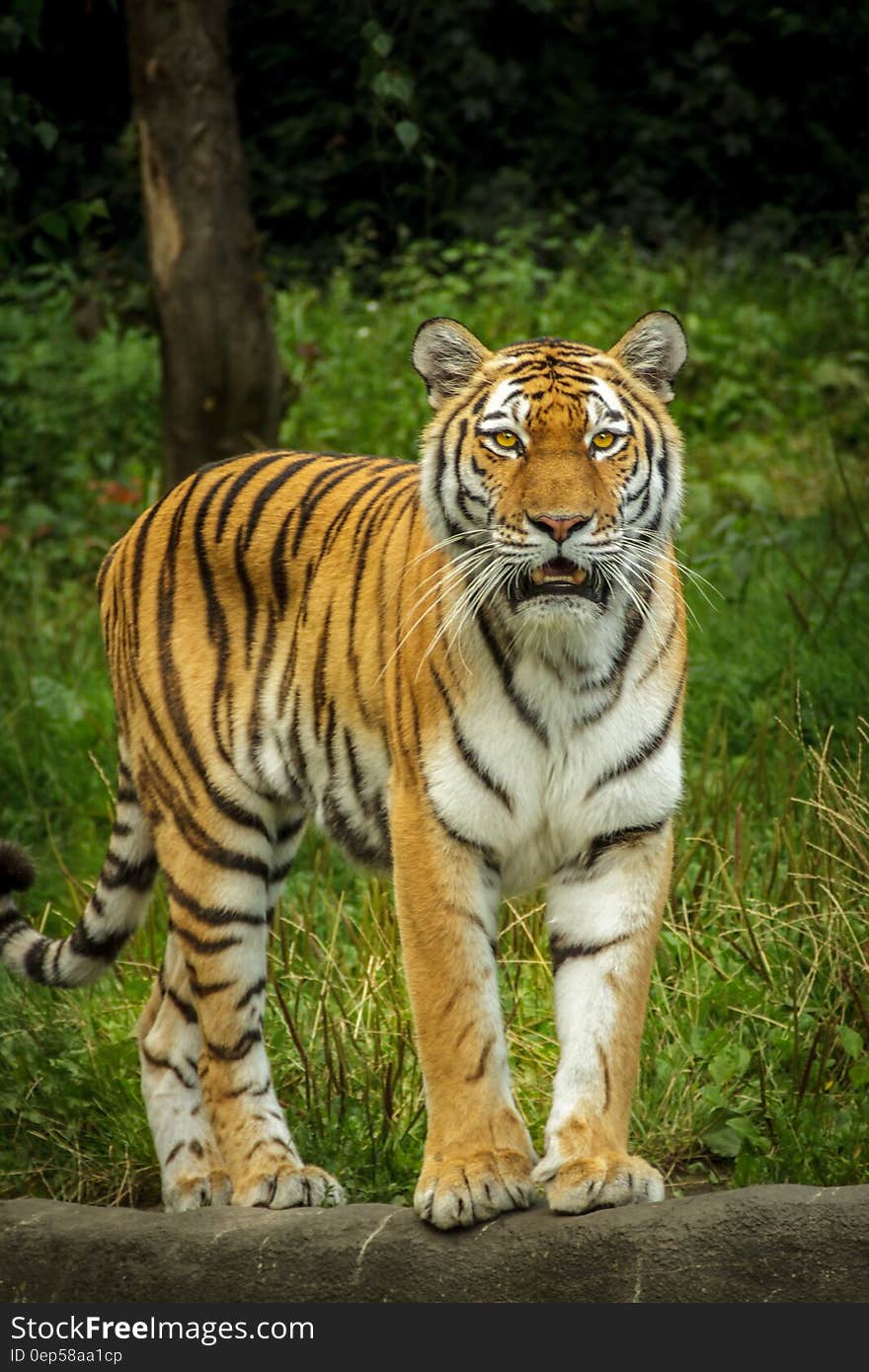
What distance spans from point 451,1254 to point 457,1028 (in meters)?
0.37

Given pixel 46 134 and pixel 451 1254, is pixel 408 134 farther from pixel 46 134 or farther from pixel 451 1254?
pixel 451 1254

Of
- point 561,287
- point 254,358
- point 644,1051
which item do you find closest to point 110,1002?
point 644,1051

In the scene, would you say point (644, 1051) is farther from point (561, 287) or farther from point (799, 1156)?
point (561, 287)

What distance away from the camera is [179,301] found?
680 centimetres

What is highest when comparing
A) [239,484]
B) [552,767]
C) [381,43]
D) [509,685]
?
[381,43]

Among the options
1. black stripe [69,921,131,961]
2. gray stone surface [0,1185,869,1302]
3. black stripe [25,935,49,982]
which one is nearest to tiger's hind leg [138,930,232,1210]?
black stripe [69,921,131,961]

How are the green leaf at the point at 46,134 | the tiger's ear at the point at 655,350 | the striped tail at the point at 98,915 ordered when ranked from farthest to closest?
the green leaf at the point at 46,134 < the striped tail at the point at 98,915 < the tiger's ear at the point at 655,350

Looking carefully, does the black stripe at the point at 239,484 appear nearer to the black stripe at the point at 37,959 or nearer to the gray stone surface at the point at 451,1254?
the black stripe at the point at 37,959

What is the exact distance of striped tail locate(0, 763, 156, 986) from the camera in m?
4.09

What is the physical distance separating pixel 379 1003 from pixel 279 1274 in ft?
3.47

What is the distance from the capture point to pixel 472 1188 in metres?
3.12

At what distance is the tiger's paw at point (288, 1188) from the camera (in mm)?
3607

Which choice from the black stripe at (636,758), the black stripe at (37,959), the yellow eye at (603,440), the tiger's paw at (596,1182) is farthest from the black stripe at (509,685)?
the black stripe at (37,959)

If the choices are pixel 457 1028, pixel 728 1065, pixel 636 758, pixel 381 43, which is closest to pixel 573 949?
pixel 457 1028
